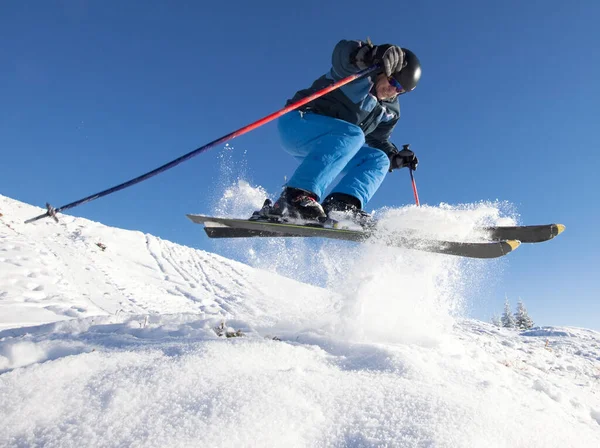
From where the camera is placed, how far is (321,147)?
3303 mm

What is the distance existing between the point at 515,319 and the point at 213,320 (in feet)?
93.6

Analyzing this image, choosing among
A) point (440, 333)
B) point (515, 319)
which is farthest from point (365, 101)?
point (515, 319)

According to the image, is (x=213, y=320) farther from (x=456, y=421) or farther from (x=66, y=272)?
(x=66, y=272)

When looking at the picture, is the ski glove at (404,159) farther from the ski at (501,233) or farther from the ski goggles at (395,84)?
the ski at (501,233)

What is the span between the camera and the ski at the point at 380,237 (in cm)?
A: 282

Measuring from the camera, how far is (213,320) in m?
2.91

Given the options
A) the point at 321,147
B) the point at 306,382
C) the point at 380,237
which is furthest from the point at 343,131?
the point at 306,382

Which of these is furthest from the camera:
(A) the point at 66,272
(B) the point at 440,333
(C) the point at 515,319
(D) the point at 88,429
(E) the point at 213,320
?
(C) the point at 515,319

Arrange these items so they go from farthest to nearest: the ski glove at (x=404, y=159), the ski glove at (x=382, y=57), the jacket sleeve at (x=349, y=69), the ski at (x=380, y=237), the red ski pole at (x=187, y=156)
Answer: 1. the ski glove at (x=404, y=159)
2. the jacket sleeve at (x=349, y=69)
3. the ski glove at (x=382, y=57)
4. the red ski pole at (x=187, y=156)
5. the ski at (x=380, y=237)

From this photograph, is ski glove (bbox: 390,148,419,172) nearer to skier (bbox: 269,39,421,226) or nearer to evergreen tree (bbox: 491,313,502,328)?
skier (bbox: 269,39,421,226)

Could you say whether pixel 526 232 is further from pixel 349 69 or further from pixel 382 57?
pixel 349 69

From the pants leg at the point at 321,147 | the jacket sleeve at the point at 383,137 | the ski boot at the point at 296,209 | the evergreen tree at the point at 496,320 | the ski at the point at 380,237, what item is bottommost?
the ski at the point at 380,237

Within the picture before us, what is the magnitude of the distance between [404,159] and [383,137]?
1.47ft

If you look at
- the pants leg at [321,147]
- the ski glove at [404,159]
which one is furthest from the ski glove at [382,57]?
the ski glove at [404,159]
